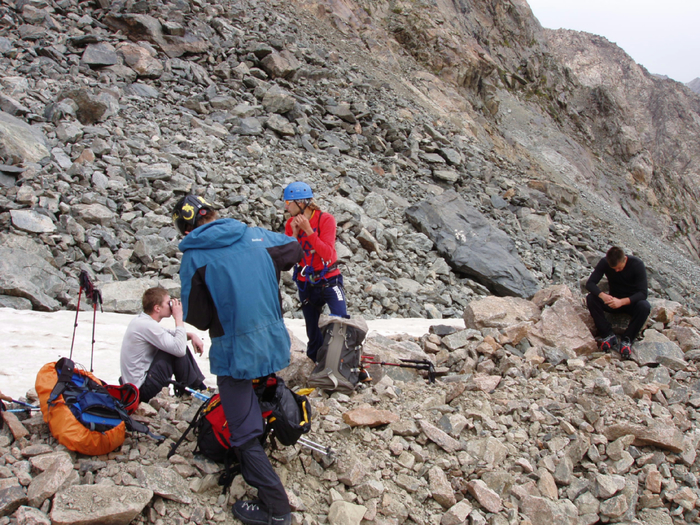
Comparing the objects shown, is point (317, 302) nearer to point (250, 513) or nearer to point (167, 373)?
point (167, 373)

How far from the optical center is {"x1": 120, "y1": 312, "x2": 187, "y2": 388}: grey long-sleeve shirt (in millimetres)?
3922

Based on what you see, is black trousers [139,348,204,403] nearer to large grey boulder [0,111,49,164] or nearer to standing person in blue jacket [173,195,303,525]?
standing person in blue jacket [173,195,303,525]

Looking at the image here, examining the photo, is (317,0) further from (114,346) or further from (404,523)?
(404,523)

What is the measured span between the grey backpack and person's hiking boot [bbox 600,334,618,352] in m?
3.51

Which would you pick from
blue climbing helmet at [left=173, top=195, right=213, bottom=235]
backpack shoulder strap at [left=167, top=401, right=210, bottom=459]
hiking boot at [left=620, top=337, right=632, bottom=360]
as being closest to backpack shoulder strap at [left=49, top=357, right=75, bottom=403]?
backpack shoulder strap at [left=167, top=401, right=210, bottom=459]

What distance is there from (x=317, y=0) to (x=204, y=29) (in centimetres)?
1101

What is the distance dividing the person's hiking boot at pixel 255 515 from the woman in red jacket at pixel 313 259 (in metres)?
2.33

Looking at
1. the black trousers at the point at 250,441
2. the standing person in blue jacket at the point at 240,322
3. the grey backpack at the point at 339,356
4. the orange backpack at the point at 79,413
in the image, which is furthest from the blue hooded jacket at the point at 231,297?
the grey backpack at the point at 339,356

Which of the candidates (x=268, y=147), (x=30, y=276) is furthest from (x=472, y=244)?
(x=30, y=276)

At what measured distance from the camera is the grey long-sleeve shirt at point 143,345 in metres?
3.92

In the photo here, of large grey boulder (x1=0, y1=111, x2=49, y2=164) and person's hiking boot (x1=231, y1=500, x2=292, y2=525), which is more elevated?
person's hiking boot (x1=231, y1=500, x2=292, y2=525)

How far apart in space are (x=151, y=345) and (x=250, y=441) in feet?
→ 5.66

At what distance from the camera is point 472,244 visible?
13977 millimetres

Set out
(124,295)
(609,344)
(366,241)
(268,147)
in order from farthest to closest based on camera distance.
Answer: (268,147)
(366,241)
(124,295)
(609,344)
